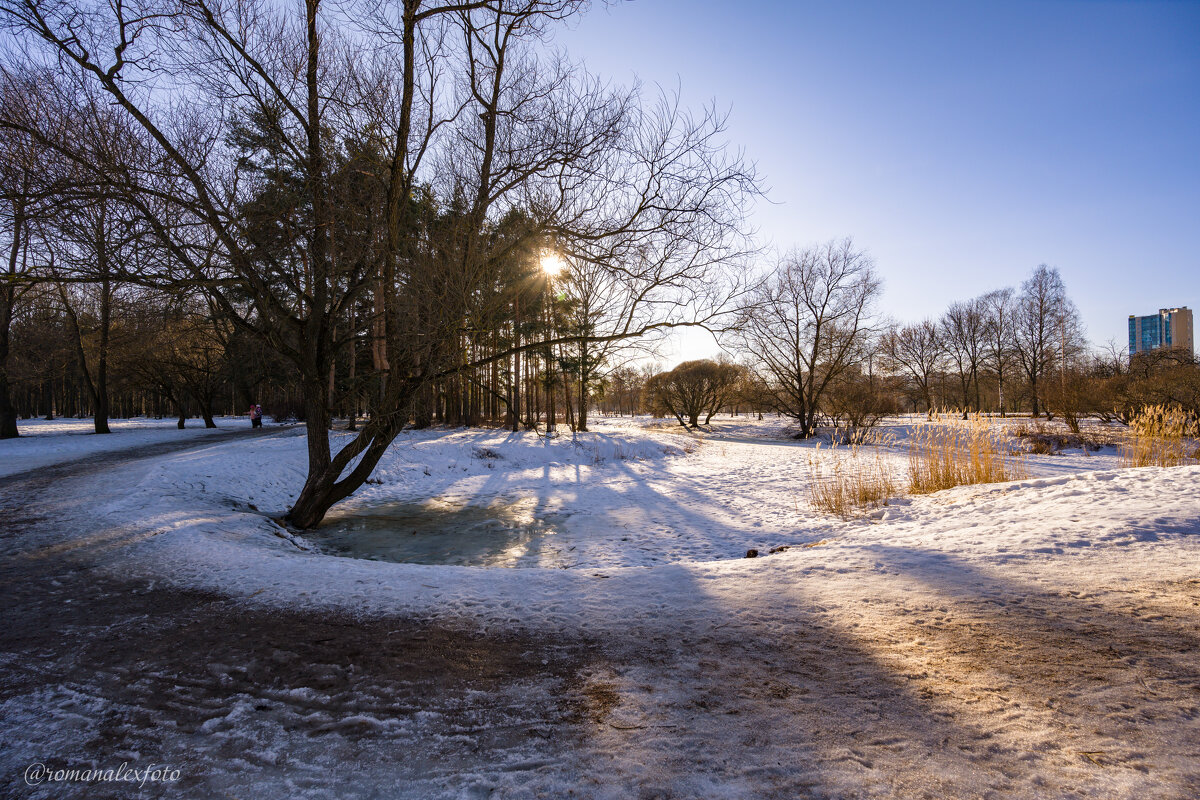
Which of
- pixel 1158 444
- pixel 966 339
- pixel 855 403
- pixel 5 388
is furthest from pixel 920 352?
pixel 5 388

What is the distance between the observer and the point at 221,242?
6.36 metres

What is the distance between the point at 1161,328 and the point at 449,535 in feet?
455

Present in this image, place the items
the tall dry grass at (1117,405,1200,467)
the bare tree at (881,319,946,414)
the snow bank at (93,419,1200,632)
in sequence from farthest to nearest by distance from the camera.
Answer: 1. the bare tree at (881,319,946,414)
2. the tall dry grass at (1117,405,1200,467)
3. the snow bank at (93,419,1200,632)

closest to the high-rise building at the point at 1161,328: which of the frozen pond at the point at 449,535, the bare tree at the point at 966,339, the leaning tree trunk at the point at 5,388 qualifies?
the bare tree at the point at 966,339

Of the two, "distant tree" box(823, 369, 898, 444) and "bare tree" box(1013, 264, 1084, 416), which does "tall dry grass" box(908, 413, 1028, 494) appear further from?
"bare tree" box(1013, 264, 1084, 416)

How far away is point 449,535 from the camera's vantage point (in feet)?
26.4

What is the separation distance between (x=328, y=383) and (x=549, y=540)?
13.7 feet

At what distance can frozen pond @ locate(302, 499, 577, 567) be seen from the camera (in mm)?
6727

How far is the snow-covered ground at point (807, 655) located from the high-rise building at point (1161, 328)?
309ft

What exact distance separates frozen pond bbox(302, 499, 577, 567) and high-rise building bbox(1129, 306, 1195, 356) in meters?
95.1

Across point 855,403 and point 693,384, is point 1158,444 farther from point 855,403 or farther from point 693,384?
point 693,384

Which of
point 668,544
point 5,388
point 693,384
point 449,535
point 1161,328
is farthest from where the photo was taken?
point 1161,328

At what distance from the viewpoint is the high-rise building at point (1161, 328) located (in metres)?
80.8

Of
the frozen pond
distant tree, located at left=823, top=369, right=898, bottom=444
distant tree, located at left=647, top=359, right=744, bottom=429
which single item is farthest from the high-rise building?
the frozen pond
